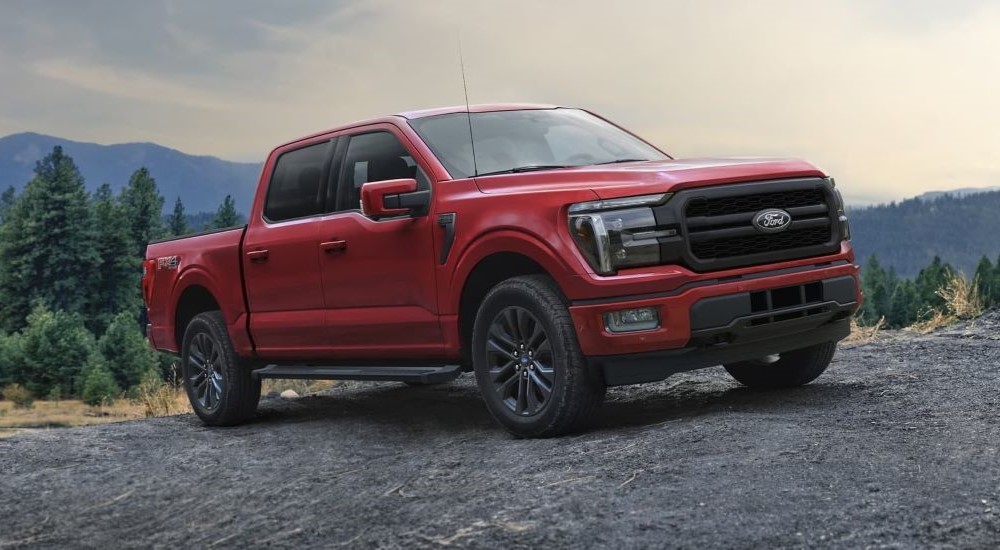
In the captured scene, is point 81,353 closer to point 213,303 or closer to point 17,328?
point 17,328

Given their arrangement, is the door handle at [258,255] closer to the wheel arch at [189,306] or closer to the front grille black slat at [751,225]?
the wheel arch at [189,306]

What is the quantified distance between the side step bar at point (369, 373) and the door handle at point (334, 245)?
813mm

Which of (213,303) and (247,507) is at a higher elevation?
(213,303)

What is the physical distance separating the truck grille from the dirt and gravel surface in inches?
A: 35.3

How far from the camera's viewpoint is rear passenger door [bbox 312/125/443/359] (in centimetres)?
647

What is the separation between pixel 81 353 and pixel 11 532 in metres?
65.9

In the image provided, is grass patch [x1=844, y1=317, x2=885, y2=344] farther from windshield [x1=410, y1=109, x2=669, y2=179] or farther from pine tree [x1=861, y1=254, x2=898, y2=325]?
pine tree [x1=861, y1=254, x2=898, y2=325]

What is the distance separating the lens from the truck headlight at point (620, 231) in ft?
17.9

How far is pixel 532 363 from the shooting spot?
588 cm

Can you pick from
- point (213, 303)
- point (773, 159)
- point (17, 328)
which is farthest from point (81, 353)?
point (773, 159)

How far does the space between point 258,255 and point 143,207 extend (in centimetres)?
9844

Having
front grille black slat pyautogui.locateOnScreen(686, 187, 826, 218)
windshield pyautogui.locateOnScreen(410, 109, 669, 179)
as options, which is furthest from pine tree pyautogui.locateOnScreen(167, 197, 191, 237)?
front grille black slat pyautogui.locateOnScreen(686, 187, 826, 218)

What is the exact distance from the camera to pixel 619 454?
207 inches

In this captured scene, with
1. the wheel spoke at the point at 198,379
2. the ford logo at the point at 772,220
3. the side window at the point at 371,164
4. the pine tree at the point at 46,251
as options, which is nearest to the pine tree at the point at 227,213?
the pine tree at the point at 46,251
